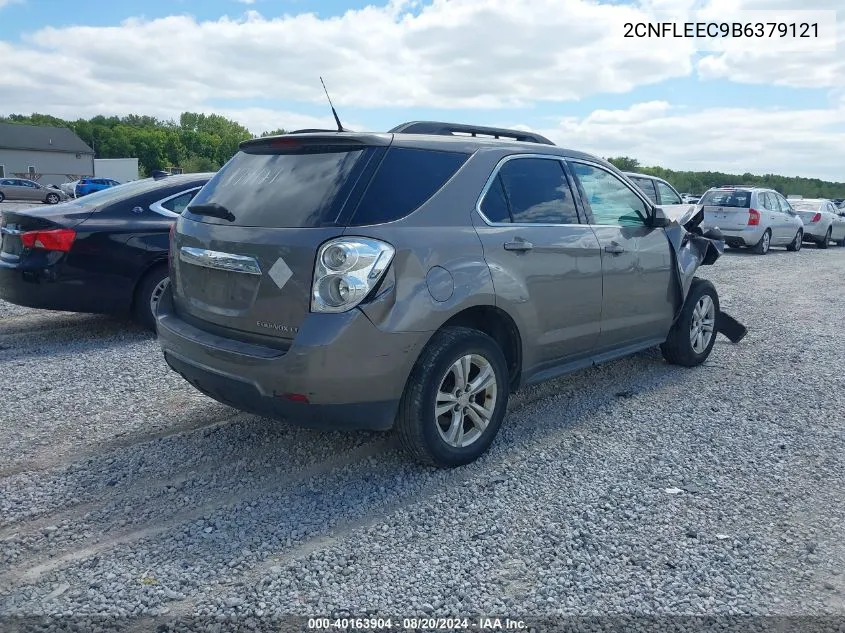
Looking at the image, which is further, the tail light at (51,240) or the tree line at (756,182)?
the tree line at (756,182)

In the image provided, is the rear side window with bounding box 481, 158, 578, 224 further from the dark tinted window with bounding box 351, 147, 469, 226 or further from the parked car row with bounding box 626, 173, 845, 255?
the parked car row with bounding box 626, 173, 845, 255

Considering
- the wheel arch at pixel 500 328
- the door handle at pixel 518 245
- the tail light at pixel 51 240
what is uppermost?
the tail light at pixel 51 240

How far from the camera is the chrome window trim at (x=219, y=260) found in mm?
3607

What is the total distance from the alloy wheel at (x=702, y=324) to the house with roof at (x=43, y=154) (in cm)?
8242

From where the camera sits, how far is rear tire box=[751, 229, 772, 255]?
17.9 meters

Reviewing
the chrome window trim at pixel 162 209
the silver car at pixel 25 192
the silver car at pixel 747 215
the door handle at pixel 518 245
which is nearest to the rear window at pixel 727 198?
the silver car at pixel 747 215

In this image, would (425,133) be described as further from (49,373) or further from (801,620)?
(49,373)

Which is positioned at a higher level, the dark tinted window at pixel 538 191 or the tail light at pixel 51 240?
the dark tinted window at pixel 538 191

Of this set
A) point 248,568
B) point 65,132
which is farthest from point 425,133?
point 65,132

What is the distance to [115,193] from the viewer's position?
7.02 metres

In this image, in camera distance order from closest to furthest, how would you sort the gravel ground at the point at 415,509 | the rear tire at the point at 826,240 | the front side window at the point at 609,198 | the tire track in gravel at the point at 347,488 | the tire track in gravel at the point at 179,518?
1. the gravel ground at the point at 415,509
2. the tire track in gravel at the point at 179,518
3. the tire track in gravel at the point at 347,488
4. the front side window at the point at 609,198
5. the rear tire at the point at 826,240

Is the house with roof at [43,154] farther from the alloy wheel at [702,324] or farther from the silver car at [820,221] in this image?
the alloy wheel at [702,324]

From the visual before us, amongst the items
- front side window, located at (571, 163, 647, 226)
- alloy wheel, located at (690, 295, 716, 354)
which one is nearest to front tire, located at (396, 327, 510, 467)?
front side window, located at (571, 163, 647, 226)

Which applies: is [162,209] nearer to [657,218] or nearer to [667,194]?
[657,218]
